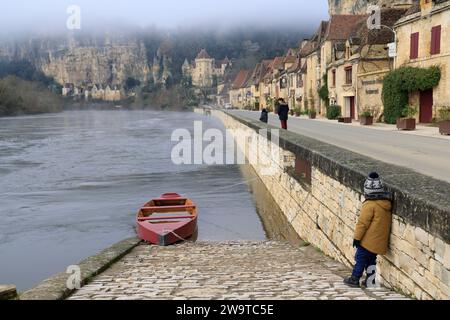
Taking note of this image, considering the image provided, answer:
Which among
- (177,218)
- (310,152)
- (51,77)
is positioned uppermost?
(51,77)

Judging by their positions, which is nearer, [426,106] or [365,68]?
[426,106]

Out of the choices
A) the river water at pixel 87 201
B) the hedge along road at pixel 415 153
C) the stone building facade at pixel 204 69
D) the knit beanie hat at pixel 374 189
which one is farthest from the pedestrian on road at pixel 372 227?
the stone building facade at pixel 204 69

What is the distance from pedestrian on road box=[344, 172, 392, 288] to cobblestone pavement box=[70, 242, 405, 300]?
0.36m

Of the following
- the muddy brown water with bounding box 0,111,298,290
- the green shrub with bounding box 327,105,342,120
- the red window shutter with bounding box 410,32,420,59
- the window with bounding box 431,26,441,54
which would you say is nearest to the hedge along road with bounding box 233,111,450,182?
the muddy brown water with bounding box 0,111,298,290

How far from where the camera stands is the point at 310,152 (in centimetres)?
1072

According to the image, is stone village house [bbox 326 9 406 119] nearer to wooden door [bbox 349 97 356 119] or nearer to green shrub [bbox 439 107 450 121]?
wooden door [bbox 349 97 356 119]

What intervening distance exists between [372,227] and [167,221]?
8.11 meters

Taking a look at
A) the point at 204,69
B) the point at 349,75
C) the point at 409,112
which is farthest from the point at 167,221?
the point at 204,69

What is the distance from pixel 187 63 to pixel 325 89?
158m

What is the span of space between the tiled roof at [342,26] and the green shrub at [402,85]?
15556 millimetres

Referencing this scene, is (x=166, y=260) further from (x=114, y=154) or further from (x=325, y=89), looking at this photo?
(x=325, y=89)

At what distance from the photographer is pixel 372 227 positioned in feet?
18.4

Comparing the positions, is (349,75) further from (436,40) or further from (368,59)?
(436,40)
